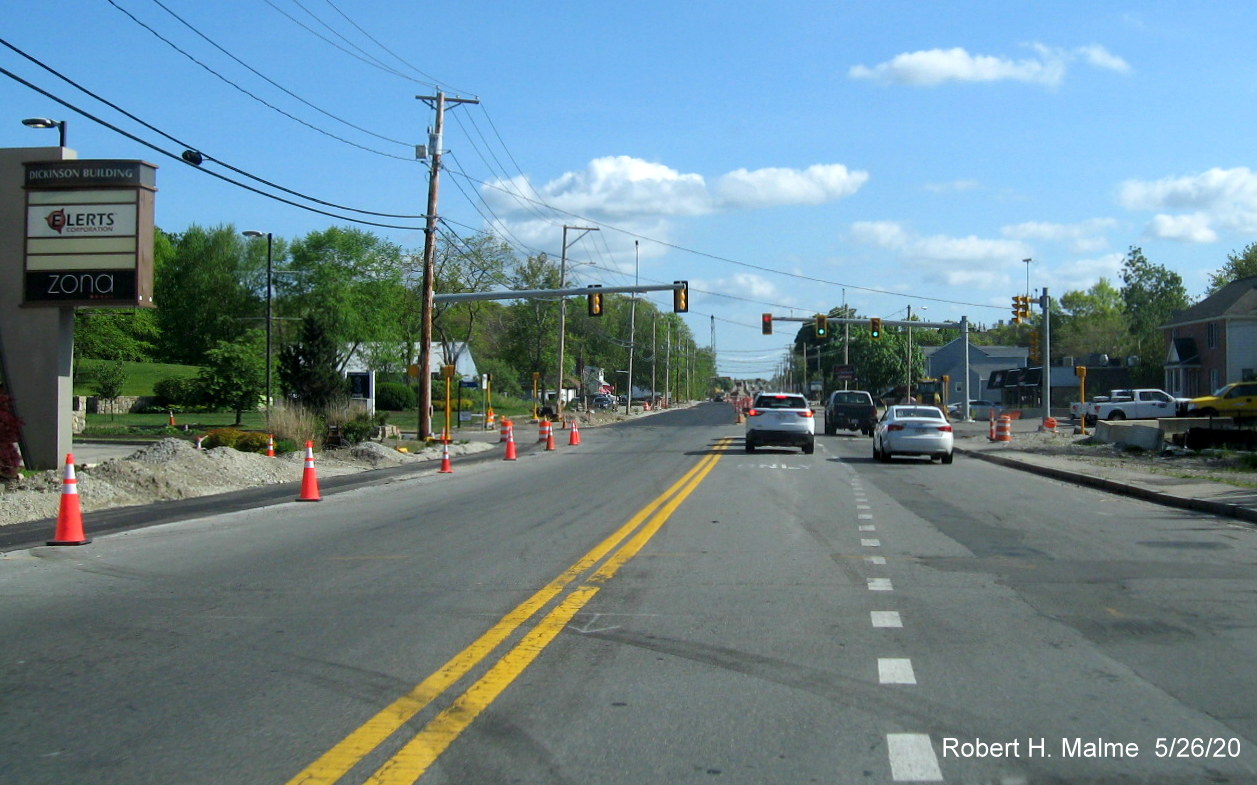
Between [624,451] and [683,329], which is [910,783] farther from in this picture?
[683,329]

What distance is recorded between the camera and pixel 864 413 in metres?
45.6

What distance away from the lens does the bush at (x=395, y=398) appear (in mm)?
75250

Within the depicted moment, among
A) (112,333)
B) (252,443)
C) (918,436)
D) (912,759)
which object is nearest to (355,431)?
(252,443)

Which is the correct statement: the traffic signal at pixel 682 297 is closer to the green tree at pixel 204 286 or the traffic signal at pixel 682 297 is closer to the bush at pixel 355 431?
the bush at pixel 355 431

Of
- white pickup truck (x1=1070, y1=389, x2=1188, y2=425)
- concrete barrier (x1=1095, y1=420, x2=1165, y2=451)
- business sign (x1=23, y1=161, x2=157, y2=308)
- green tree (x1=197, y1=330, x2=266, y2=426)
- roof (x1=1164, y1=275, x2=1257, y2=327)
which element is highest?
roof (x1=1164, y1=275, x2=1257, y2=327)

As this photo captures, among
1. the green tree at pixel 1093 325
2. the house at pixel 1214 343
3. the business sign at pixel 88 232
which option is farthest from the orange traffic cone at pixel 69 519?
the green tree at pixel 1093 325

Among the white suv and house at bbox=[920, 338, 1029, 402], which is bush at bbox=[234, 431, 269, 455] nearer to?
the white suv

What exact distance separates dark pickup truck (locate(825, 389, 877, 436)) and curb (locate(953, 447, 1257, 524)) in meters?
16.3

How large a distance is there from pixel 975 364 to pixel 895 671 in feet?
375

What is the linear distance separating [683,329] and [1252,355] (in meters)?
116

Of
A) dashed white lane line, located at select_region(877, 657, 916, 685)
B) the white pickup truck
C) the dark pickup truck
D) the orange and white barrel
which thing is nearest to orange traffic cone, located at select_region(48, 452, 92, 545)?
dashed white lane line, located at select_region(877, 657, 916, 685)

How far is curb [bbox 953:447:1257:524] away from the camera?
15195mm

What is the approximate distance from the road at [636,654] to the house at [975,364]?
329 ft

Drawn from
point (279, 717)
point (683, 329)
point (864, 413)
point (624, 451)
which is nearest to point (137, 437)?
point (624, 451)
